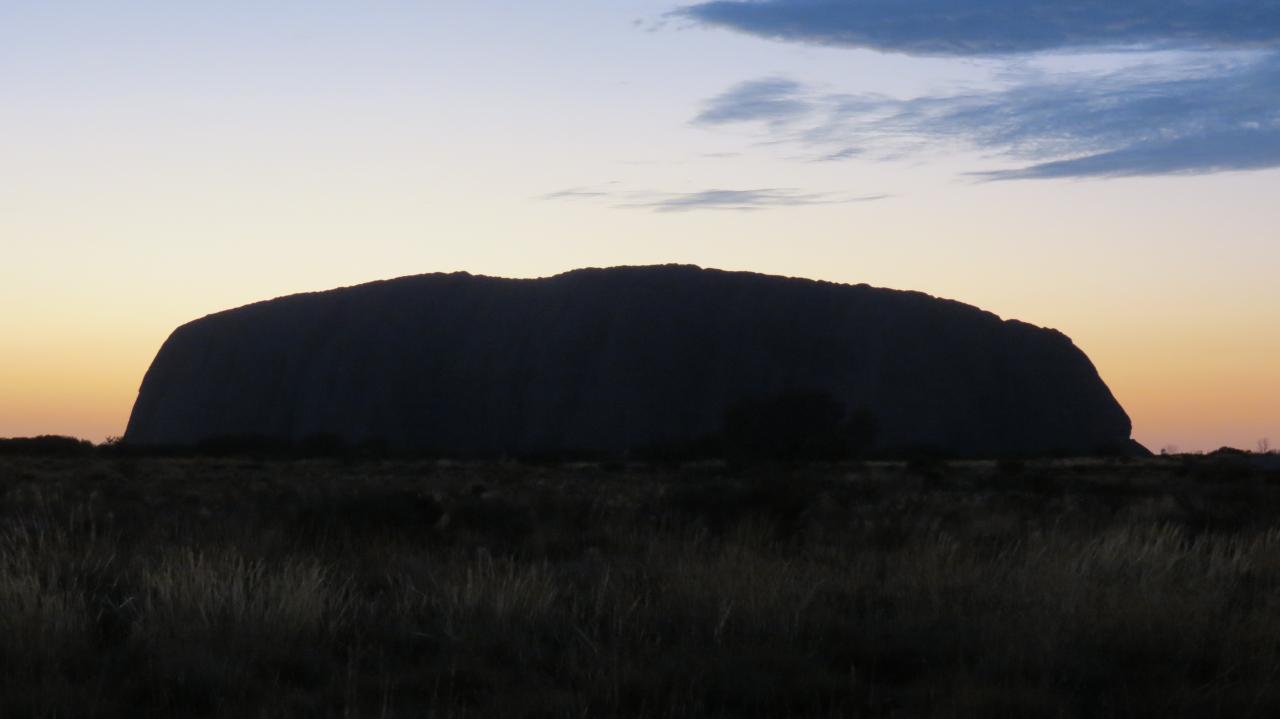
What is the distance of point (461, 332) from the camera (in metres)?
82.7

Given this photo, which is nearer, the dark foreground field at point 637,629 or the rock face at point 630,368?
the dark foreground field at point 637,629

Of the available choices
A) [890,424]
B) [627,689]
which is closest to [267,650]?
[627,689]

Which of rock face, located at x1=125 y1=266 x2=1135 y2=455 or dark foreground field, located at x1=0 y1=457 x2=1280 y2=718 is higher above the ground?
rock face, located at x1=125 y1=266 x2=1135 y2=455

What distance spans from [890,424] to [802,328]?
816 cm

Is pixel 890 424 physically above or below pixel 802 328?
below

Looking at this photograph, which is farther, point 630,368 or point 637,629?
→ point 630,368

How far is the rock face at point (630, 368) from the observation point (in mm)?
76250

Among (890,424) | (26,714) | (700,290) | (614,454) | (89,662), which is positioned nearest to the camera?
(26,714)

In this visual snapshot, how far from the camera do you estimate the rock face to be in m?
76.2

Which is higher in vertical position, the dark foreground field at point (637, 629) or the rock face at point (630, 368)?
the rock face at point (630, 368)

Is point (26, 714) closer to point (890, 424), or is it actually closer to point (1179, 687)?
point (1179, 687)

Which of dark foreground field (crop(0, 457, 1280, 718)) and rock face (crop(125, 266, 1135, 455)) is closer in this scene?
dark foreground field (crop(0, 457, 1280, 718))

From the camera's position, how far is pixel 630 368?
3027 inches

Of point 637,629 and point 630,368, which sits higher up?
point 630,368
